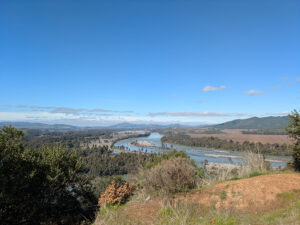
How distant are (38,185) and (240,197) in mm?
15284

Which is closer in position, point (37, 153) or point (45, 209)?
point (45, 209)

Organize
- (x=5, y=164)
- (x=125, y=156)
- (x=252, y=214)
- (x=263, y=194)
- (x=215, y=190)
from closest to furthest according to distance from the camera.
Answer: (x=252, y=214) < (x=263, y=194) < (x=215, y=190) < (x=5, y=164) < (x=125, y=156)

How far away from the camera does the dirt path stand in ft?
16.3

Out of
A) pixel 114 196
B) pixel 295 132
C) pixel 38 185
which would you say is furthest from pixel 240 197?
pixel 38 185

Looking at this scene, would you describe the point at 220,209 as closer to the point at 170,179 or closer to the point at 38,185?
the point at 170,179

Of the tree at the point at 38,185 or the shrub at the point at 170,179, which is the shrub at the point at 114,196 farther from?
the tree at the point at 38,185

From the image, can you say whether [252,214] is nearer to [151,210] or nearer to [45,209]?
[151,210]

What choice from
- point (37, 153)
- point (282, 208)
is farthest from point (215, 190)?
point (37, 153)

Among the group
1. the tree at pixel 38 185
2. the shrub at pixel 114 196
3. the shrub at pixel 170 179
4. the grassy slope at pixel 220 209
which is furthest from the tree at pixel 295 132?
the tree at pixel 38 185

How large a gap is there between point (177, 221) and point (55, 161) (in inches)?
626

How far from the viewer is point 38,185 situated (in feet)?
47.5

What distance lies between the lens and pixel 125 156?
75.0 meters

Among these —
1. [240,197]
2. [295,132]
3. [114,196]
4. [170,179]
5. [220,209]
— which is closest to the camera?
[220,209]

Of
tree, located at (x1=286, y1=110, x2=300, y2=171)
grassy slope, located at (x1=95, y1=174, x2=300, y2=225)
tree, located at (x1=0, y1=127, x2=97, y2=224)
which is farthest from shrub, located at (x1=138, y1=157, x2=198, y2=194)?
tree, located at (x1=286, y1=110, x2=300, y2=171)
